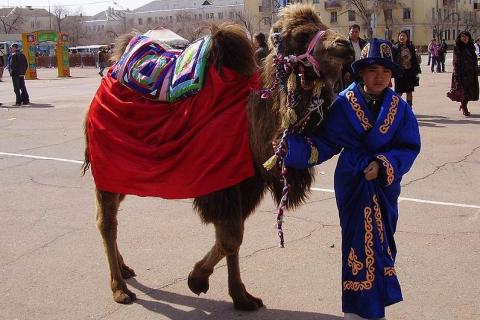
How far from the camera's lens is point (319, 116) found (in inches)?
121

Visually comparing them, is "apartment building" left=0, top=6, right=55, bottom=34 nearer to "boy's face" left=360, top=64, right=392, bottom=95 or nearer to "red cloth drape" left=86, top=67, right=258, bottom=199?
"red cloth drape" left=86, top=67, right=258, bottom=199

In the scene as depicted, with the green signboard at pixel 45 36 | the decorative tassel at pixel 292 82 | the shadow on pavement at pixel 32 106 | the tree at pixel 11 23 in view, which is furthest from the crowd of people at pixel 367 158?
the tree at pixel 11 23

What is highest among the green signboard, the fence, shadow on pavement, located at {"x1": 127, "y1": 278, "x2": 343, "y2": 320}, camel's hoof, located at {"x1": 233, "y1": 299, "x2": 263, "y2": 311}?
the green signboard

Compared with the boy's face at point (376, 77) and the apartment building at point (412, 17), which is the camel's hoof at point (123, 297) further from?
the apartment building at point (412, 17)

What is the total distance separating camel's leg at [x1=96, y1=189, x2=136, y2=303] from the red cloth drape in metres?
0.14

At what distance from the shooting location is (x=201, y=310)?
→ 3889 mm

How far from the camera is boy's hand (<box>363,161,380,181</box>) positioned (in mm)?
2900

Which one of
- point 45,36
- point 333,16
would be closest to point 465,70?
point 45,36

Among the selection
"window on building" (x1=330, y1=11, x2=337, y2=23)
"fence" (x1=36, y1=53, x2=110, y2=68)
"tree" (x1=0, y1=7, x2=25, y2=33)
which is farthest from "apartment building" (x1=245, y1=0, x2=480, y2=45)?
"tree" (x1=0, y1=7, x2=25, y2=33)

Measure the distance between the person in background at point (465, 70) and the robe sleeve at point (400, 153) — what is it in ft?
31.7

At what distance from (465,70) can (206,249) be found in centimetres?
889

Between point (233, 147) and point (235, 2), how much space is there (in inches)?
3722

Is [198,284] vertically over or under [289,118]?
under

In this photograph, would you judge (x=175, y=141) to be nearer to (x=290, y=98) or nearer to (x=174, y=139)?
(x=174, y=139)
